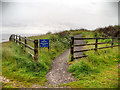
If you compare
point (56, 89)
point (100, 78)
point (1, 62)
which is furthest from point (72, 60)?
point (1, 62)

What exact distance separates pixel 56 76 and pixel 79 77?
1329mm

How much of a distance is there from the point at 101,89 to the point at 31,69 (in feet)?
13.1

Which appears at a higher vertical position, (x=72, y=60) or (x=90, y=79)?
(x=72, y=60)

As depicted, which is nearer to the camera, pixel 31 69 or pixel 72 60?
pixel 31 69

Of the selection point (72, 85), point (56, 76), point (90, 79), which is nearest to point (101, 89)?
point (90, 79)

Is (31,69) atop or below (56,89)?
atop

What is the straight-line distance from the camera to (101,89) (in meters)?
4.06

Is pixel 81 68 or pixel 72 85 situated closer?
pixel 72 85

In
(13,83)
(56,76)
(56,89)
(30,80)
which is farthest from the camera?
(56,76)

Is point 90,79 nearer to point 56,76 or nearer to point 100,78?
point 100,78

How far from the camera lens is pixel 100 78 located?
4.99 metres

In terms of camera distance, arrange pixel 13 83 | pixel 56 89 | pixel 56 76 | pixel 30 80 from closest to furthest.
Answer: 1. pixel 56 89
2. pixel 13 83
3. pixel 30 80
4. pixel 56 76

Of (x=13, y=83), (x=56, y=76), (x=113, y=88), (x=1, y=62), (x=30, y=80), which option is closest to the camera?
(x=113, y=88)

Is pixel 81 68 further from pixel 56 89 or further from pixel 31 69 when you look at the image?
pixel 31 69
